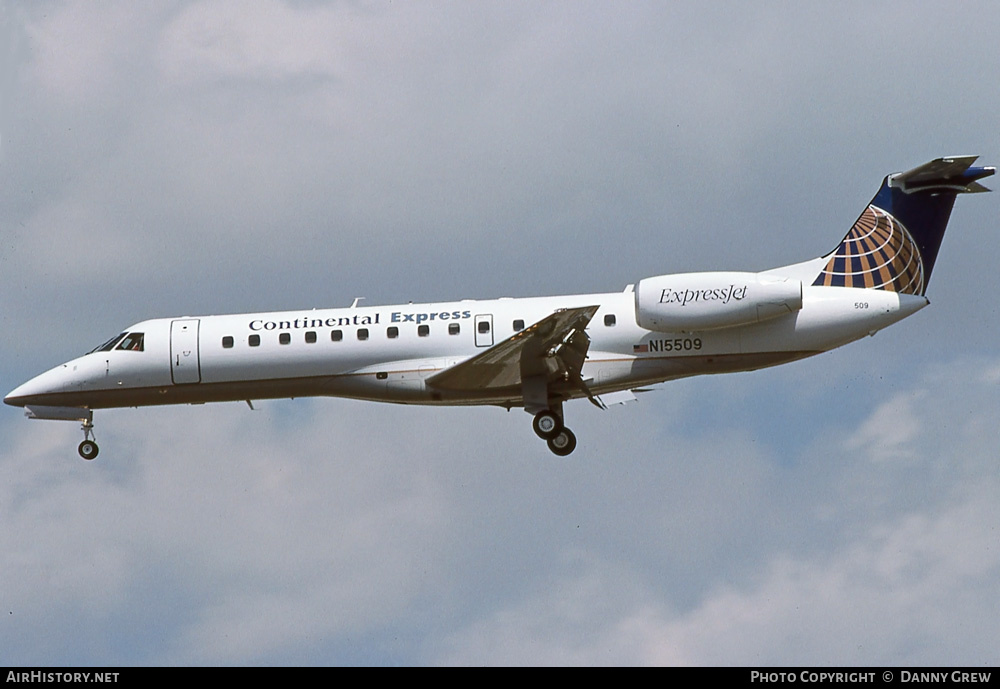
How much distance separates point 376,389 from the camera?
29.5 m

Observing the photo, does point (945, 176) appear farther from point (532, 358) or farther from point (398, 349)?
point (398, 349)

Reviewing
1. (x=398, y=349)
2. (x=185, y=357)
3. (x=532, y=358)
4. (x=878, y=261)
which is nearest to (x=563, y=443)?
(x=532, y=358)

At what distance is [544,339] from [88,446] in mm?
10380

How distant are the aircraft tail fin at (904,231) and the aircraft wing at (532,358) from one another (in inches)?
210

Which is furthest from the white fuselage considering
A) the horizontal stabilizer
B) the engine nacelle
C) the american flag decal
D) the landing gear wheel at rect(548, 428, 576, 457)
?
the horizontal stabilizer

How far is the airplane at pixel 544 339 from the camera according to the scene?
2814cm

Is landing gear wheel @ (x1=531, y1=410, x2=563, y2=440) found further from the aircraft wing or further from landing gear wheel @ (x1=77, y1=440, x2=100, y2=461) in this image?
landing gear wheel @ (x1=77, y1=440, x2=100, y2=461)

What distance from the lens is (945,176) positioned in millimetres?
29484

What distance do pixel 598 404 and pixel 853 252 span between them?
20.1 feet

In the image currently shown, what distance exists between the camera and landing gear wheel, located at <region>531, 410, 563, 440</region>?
94.4 feet

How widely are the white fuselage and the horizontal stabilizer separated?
256 centimetres

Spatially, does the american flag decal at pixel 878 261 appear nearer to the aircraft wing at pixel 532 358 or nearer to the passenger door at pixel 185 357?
the aircraft wing at pixel 532 358
